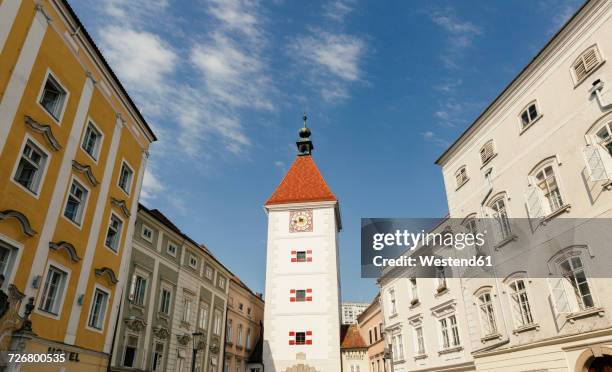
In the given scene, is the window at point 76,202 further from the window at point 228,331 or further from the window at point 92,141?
the window at point 228,331

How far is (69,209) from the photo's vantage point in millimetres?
16422

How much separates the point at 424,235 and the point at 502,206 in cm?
763

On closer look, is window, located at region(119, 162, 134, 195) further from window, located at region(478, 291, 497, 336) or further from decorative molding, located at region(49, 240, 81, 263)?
window, located at region(478, 291, 497, 336)

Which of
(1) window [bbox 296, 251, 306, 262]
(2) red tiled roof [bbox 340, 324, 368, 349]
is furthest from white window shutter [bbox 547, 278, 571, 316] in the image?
(1) window [bbox 296, 251, 306, 262]

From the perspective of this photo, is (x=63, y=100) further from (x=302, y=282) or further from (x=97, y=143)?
(x=302, y=282)

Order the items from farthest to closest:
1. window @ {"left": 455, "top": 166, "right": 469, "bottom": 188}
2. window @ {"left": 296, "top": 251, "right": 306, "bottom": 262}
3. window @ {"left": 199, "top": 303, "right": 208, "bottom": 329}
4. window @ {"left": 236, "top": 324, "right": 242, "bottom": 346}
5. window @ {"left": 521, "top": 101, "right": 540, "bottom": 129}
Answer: window @ {"left": 296, "top": 251, "right": 306, "bottom": 262}, window @ {"left": 236, "top": 324, "right": 242, "bottom": 346}, window @ {"left": 199, "top": 303, "right": 208, "bottom": 329}, window @ {"left": 455, "top": 166, "right": 469, "bottom": 188}, window @ {"left": 521, "top": 101, "right": 540, "bottom": 129}

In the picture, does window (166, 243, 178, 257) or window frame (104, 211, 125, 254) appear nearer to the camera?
window frame (104, 211, 125, 254)

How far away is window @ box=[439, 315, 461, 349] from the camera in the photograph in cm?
2167

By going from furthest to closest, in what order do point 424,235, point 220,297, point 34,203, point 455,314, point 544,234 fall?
point 220,297, point 424,235, point 455,314, point 544,234, point 34,203

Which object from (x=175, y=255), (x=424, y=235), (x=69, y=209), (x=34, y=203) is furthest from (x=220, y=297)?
(x=34, y=203)

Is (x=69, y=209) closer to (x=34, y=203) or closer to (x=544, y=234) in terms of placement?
(x=34, y=203)

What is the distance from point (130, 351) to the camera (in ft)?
73.6

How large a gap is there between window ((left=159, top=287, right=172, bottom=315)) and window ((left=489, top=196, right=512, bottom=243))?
62.7ft

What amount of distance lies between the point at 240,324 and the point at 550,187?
30.9 m
